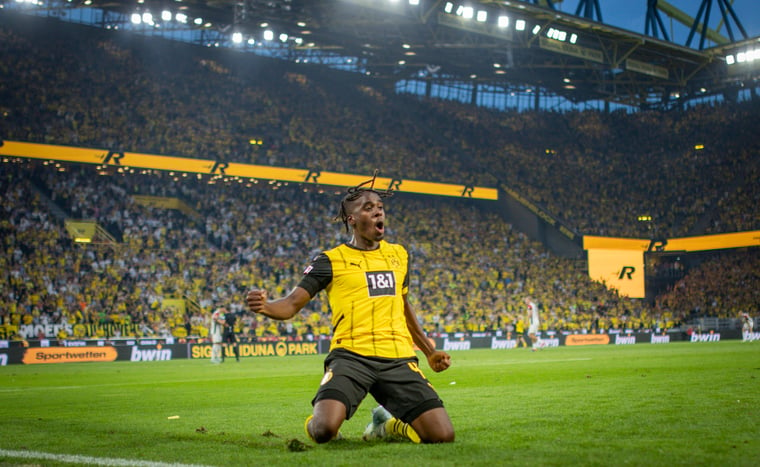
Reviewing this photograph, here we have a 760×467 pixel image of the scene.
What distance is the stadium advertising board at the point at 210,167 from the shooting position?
36.9 metres

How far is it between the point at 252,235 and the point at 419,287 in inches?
385

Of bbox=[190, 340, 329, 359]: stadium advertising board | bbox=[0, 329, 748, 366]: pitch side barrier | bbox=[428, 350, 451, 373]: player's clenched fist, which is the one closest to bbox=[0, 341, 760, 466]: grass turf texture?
bbox=[428, 350, 451, 373]: player's clenched fist

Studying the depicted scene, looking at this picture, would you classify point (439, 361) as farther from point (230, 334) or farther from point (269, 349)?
point (269, 349)

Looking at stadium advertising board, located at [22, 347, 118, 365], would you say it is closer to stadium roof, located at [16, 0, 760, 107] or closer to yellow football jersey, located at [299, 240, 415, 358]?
stadium roof, located at [16, 0, 760, 107]

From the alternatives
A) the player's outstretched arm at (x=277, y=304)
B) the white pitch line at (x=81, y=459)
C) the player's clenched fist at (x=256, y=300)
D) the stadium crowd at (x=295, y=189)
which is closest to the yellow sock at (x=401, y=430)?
the player's outstretched arm at (x=277, y=304)

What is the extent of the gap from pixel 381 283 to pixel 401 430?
133 cm

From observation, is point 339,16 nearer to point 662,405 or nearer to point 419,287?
point 419,287

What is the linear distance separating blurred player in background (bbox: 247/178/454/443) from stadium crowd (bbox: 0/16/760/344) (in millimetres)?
26848

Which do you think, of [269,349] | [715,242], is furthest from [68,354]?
[715,242]

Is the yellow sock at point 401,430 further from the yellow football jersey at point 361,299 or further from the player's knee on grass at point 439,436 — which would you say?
the yellow football jersey at point 361,299

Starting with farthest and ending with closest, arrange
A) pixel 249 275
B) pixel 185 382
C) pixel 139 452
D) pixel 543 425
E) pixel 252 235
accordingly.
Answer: pixel 252 235 → pixel 249 275 → pixel 185 382 → pixel 543 425 → pixel 139 452

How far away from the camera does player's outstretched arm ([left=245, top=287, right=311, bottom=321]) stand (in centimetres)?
621

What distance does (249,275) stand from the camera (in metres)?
39.2

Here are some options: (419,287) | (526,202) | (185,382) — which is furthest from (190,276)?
(526,202)
